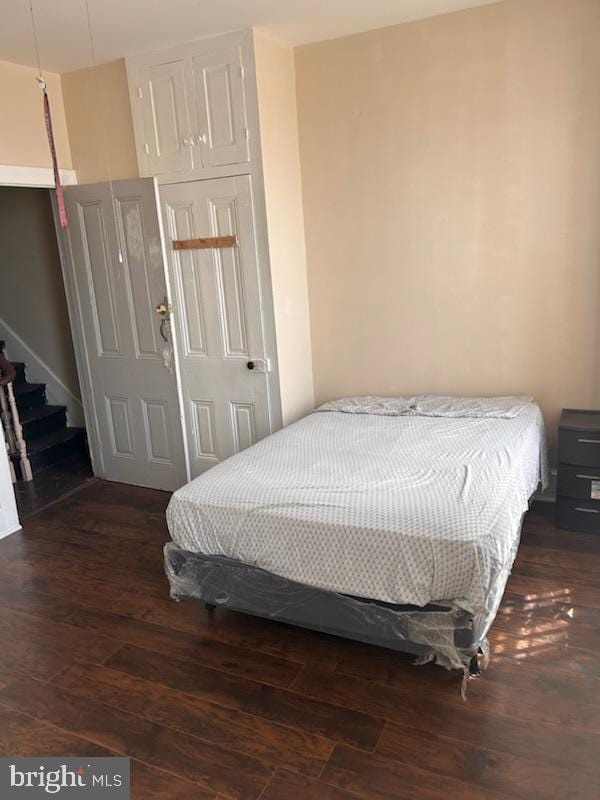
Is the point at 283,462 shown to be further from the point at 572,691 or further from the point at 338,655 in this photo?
the point at 572,691

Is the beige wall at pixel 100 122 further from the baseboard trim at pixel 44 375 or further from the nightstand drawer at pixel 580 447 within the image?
the nightstand drawer at pixel 580 447

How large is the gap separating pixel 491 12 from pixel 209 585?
3165 millimetres

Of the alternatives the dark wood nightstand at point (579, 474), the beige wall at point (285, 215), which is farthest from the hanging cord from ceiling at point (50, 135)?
the dark wood nightstand at point (579, 474)

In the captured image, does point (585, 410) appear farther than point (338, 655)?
Yes

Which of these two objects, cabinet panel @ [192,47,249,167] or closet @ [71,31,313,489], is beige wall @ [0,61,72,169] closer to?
closet @ [71,31,313,489]

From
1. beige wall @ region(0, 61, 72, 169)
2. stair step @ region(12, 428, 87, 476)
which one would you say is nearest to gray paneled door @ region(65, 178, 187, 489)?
beige wall @ region(0, 61, 72, 169)

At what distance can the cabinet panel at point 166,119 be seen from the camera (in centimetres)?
363

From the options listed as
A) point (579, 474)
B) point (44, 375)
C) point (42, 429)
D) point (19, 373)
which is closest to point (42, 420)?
point (42, 429)

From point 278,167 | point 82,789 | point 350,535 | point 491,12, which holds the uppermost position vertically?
point 491,12

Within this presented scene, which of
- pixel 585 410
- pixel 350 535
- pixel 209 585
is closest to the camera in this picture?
pixel 350 535

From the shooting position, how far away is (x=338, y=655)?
248 centimetres

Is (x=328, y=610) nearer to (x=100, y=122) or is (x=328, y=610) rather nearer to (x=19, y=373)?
(x=100, y=122)

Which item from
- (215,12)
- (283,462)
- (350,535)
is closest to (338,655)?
(350,535)

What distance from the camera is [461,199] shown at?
139 inches
